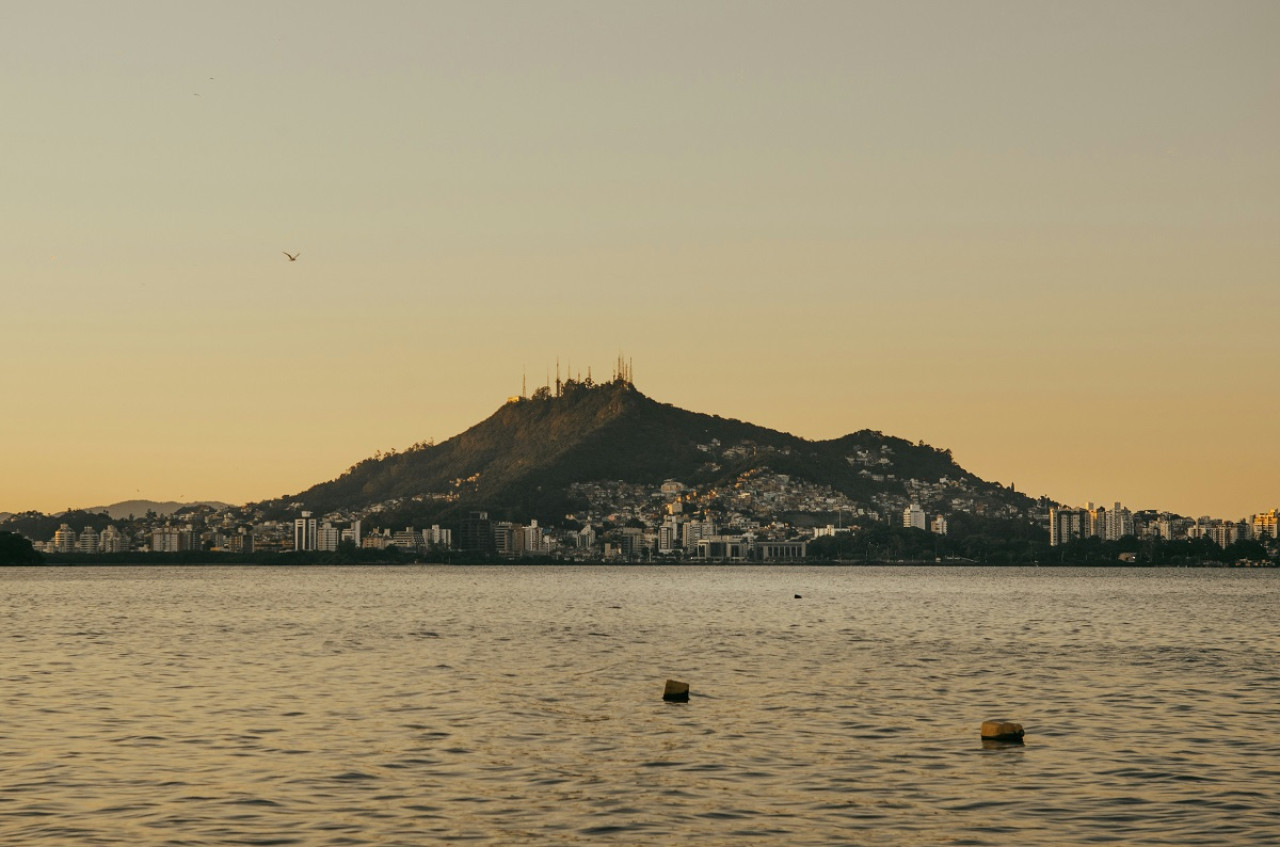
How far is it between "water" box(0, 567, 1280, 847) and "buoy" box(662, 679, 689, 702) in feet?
1.89

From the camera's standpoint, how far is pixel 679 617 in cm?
11144

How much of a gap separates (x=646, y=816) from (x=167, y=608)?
10971 centimetres

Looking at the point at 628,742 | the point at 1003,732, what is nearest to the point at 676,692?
the point at 628,742

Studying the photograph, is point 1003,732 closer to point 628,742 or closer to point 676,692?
point 628,742

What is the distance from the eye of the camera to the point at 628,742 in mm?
36125

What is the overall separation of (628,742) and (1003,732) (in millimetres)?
9236

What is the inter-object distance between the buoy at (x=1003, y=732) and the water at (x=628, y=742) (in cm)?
47

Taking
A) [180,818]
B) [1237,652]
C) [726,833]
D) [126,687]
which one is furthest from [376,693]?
[1237,652]

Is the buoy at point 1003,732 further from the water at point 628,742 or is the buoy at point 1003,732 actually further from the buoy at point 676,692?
the buoy at point 676,692

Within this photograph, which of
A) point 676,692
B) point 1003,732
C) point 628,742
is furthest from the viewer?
point 676,692

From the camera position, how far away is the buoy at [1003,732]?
35688 mm

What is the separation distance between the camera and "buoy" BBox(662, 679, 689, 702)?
45.4 metres

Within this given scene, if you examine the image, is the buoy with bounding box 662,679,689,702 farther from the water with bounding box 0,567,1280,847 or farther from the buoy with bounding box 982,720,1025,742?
the buoy with bounding box 982,720,1025,742

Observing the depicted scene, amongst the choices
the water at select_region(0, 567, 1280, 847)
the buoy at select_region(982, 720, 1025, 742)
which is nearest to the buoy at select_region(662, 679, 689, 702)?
the water at select_region(0, 567, 1280, 847)
